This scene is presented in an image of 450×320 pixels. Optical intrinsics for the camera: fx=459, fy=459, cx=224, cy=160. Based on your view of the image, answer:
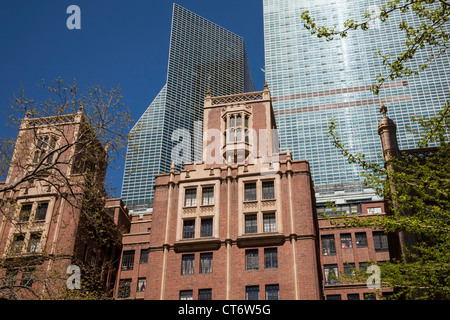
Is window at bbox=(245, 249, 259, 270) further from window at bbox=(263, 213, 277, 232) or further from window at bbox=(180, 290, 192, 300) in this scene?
window at bbox=(180, 290, 192, 300)

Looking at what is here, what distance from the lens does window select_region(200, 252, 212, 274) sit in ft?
136

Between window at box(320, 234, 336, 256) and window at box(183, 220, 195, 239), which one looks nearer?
window at box(183, 220, 195, 239)

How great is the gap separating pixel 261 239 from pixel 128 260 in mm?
18250

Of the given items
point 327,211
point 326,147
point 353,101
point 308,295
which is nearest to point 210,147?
point 308,295

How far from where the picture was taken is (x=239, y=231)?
139ft

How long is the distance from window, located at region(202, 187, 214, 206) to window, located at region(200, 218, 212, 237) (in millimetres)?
1677

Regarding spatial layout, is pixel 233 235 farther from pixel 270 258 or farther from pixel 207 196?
pixel 207 196

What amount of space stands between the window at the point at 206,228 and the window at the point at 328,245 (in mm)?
16660

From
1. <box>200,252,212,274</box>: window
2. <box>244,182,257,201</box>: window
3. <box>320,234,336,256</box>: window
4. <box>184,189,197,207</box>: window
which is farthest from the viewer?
<box>320,234,336,256</box>: window

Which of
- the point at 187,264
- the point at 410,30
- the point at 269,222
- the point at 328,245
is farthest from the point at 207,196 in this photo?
the point at 410,30

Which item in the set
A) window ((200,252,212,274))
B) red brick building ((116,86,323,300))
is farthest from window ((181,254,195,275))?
window ((200,252,212,274))

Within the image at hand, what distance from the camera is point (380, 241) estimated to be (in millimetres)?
52281

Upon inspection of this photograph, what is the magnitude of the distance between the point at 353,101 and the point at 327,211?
95738mm
